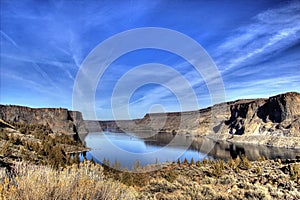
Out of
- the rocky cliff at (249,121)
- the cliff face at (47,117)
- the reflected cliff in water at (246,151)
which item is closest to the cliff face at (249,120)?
the rocky cliff at (249,121)

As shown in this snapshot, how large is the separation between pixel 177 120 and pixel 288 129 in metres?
100

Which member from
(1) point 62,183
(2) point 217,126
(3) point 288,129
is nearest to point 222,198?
(1) point 62,183

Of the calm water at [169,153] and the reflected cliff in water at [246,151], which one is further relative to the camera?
the reflected cliff in water at [246,151]

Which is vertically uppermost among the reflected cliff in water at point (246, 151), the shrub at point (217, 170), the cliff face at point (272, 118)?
the cliff face at point (272, 118)

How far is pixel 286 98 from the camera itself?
101 m

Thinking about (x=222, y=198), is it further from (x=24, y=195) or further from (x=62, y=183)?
(x=24, y=195)

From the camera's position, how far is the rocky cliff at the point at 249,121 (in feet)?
299

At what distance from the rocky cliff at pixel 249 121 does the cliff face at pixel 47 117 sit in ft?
46.1

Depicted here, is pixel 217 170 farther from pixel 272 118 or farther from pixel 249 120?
pixel 249 120

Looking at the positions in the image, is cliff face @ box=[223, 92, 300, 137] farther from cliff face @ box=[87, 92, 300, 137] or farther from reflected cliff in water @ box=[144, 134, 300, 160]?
reflected cliff in water @ box=[144, 134, 300, 160]

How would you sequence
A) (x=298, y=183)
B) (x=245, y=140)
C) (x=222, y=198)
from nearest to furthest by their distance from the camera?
1. (x=222, y=198)
2. (x=298, y=183)
3. (x=245, y=140)

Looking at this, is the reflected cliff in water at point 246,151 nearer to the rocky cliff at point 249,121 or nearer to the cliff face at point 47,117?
the rocky cliff at point 249,121

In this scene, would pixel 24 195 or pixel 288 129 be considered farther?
pixel 288 129

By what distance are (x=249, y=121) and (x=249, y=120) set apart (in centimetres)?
104
